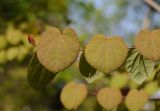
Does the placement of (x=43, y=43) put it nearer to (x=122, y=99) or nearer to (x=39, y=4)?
(x=122, y=99)

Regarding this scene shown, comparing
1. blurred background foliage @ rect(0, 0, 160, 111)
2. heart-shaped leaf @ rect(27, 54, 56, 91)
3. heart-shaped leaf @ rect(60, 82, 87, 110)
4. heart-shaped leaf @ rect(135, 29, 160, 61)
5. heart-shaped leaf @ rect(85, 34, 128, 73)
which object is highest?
heart-shaped leaf @ rect(135, 29, 160, 61)

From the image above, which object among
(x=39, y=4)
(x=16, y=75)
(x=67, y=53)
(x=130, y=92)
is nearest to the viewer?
(x=67, y=53)

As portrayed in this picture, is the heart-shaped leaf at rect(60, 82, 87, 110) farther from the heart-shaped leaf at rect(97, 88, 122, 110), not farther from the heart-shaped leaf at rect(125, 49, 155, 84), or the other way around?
the heart-shaped leaf at rect(125, 49, 155, 84)

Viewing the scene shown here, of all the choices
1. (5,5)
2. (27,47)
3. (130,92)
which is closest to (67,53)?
(130,92)

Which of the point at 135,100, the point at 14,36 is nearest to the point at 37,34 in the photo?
the point at 14,36

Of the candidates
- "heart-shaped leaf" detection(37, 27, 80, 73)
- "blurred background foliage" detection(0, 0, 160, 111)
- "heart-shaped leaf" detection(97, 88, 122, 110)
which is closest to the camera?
"heart-shaped leaf" detection(37, 27, 80, 73)

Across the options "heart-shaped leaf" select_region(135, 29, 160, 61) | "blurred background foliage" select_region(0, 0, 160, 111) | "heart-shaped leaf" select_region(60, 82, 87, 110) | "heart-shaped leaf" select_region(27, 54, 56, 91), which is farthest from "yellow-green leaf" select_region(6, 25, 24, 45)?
A: "heart-shaped leaf" select_region(135, 29, 160, 61)

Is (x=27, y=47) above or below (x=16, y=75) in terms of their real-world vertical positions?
above
